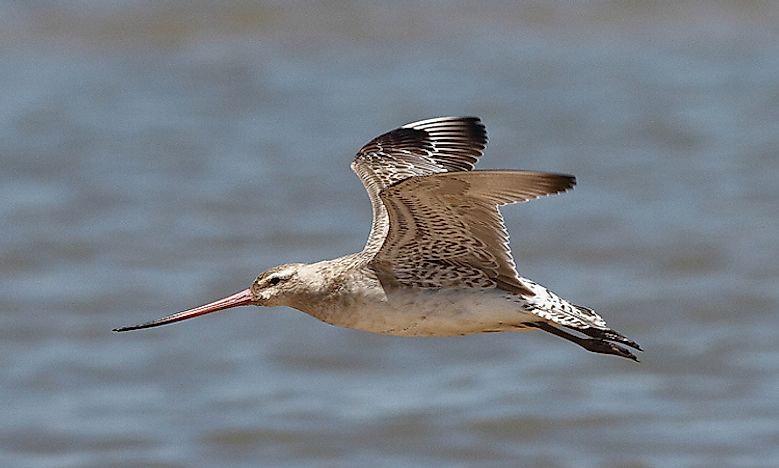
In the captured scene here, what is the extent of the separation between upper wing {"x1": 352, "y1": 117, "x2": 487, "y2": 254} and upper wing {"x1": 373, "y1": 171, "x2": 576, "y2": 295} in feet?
2.15

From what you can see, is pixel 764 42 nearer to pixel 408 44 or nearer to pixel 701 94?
pixel 701 94

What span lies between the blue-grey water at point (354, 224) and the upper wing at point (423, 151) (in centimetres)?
137

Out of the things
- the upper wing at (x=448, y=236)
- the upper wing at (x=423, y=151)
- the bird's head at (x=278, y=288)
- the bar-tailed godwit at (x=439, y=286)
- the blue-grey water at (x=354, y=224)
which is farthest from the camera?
the blue-grey water at (x=354, y=224)

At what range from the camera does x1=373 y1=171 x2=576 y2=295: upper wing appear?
508 centimetres

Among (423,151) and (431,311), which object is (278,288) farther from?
(423,151)

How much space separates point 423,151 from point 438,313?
1.11 metres

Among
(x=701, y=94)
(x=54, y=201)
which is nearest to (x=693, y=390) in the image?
(x=54, y=201)

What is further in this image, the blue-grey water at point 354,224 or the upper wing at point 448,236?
the blue-grey water at point 354,224

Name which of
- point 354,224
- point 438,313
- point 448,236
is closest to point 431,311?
point 438,313

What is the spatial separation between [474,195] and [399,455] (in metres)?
2.06

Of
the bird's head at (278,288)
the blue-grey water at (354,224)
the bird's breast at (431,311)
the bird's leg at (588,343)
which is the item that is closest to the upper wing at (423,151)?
the bird's head at (278,288)

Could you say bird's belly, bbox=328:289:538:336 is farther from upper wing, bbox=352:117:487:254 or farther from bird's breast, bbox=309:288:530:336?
upper wing, bbox=352:117:487:254

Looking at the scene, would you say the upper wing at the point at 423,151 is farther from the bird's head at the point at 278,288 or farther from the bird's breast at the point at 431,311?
the bird's breast at the point at 431,311

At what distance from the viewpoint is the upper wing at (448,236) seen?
5.08 metres
